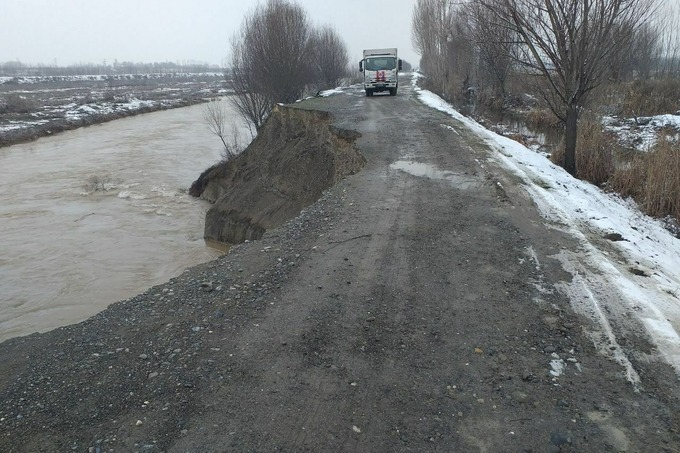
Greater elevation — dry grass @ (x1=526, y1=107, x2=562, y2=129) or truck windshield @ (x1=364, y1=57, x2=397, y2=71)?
truck windshield @ (x1=364, y1=57, x2=397, y2=71)

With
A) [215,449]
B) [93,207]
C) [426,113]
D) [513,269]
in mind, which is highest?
[426,113]

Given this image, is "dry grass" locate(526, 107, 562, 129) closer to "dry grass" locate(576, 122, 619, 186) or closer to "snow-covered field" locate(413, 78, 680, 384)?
"dry grass" locate(576, 122, 619, 186)

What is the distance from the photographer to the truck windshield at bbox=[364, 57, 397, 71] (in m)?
25.2

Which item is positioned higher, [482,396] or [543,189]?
[543,189]

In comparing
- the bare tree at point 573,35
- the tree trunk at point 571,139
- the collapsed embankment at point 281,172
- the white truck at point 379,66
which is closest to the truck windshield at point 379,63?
the white truck at point 379,66

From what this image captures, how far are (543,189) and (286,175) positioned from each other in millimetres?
8308

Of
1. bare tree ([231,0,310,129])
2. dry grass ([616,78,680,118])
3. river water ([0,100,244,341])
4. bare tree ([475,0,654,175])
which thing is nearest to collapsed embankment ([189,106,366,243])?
river water ([0,100,244,341])

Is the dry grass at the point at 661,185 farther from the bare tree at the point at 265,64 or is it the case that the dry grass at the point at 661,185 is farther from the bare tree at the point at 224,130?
the bare tree at the point at 265,64

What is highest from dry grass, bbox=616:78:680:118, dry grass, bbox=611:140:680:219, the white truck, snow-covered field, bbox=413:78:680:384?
the white truck

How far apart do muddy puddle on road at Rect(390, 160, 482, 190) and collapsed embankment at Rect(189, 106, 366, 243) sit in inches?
44.2

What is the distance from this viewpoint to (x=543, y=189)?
26.6 ft

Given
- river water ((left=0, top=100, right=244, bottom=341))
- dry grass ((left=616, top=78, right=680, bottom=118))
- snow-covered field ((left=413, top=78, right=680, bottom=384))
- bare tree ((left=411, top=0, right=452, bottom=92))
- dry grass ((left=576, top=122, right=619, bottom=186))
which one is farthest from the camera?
bare tree ((left=411, top=0, right=452, bottom=92))

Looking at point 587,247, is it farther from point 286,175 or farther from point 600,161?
point 286,175

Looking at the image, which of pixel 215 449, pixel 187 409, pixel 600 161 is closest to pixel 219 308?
pixel 187 409
